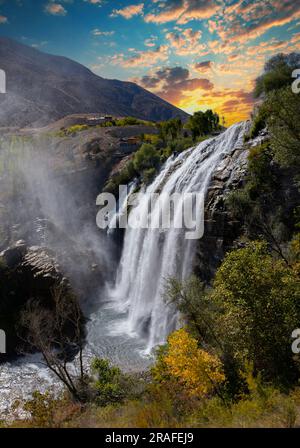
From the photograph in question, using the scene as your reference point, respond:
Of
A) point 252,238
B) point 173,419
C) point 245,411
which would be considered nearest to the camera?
point 173,419

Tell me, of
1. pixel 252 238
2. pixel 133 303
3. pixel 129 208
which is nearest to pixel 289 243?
pixel 252 238

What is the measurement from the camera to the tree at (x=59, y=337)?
2000cm

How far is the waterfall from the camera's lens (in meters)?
31.4

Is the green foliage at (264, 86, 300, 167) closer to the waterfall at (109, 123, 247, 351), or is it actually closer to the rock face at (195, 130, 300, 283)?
the rock face at (195, 130, 300, 283)

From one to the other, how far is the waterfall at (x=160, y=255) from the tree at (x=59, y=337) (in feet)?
21.2

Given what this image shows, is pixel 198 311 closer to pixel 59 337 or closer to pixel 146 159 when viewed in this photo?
pixel 59 337

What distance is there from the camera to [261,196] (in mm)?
26297

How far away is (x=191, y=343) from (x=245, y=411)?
4.66m

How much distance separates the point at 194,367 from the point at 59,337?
68.6 ft

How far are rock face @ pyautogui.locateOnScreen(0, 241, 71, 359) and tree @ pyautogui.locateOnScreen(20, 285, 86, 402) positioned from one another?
3.80 feet

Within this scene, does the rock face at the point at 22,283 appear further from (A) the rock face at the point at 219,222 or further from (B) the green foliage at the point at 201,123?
(B) the green foliage at the point at 201,123

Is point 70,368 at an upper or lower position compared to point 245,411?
lower

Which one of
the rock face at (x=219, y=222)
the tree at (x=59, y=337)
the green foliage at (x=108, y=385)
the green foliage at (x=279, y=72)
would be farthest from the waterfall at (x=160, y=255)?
the green foliage at (x=108, y=385)
